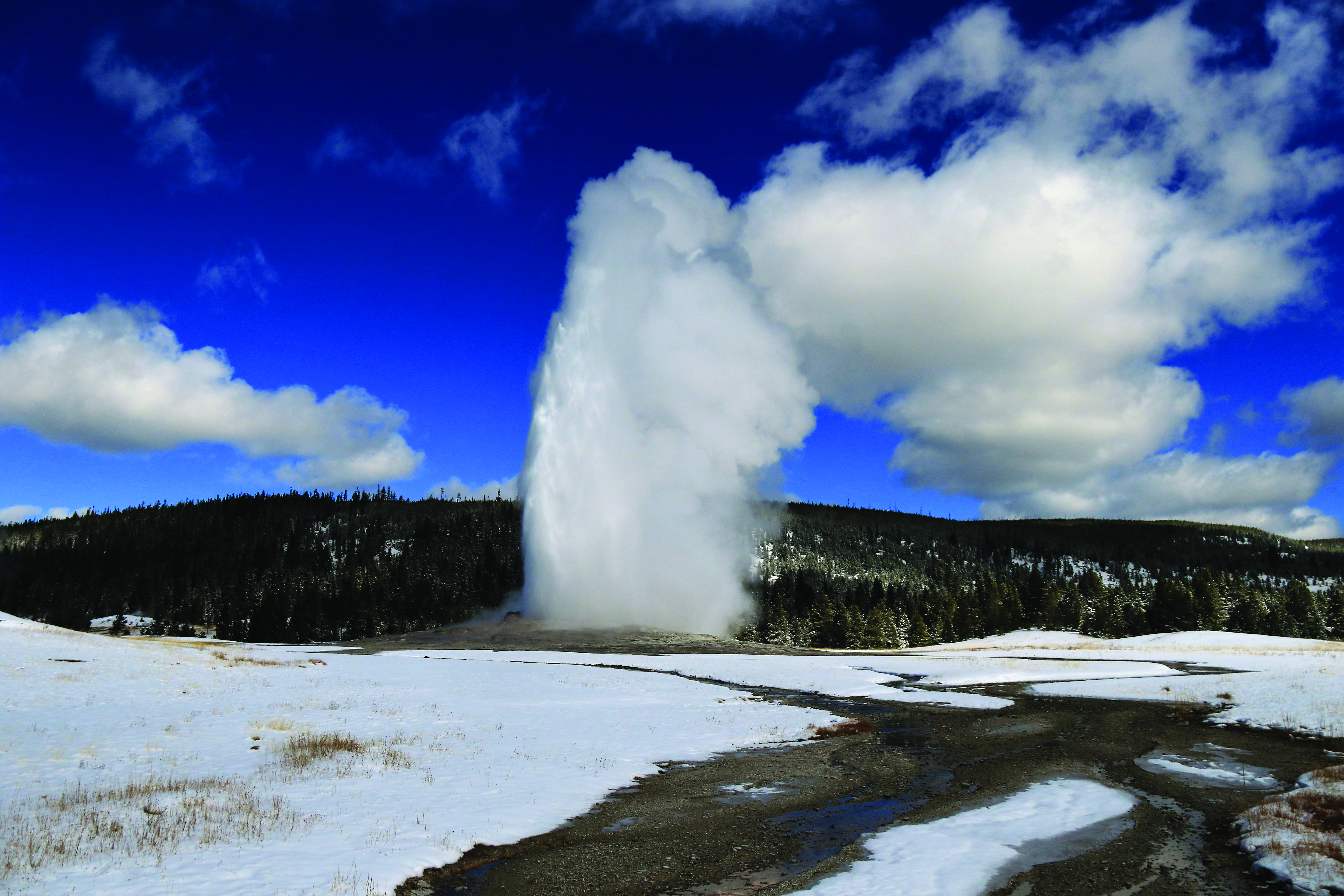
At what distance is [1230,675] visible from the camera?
3481cm

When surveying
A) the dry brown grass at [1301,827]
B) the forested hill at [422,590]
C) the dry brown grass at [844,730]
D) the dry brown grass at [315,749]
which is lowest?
the dry brown grass at [844,730]

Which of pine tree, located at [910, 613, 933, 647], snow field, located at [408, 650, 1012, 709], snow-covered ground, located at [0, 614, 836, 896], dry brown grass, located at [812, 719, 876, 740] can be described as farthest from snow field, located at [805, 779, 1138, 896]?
pine tree, located at [910, 613, 933, 647]

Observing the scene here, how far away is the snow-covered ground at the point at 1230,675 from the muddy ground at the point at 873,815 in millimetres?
2152

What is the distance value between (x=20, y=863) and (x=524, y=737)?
11714mm

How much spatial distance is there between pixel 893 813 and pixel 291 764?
11924mm

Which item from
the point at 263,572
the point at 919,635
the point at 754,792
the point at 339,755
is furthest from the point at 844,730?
the point at 263,572

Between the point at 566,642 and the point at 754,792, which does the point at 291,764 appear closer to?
the point at 754,792

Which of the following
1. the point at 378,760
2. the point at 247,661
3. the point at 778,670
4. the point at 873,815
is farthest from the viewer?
the point at 778,670

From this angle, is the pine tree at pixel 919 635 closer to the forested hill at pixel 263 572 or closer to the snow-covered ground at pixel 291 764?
the forested hill at pixel 263 572

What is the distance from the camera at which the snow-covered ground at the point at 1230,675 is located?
23203 millimetres

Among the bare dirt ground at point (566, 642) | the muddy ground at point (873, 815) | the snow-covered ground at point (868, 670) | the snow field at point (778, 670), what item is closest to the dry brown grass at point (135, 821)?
the muddy ground at point (873, 815)

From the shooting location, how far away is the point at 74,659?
2917 cm

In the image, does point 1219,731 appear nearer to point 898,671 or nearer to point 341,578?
point 898,671

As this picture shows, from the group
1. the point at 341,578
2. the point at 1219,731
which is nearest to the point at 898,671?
the point at 1219,731
